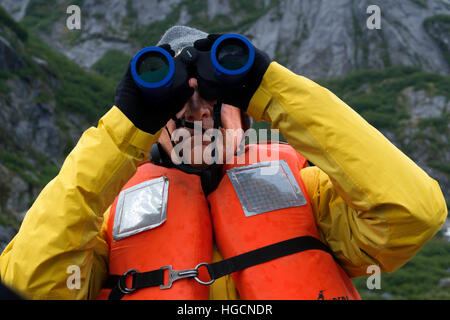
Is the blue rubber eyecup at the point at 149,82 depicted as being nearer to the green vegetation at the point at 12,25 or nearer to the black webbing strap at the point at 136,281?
the black webbing strap at the point at 136,281

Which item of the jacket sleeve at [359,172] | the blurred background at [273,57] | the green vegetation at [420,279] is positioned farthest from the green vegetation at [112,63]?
the jacket sleeve at [359,172]

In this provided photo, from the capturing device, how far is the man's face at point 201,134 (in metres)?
2.08

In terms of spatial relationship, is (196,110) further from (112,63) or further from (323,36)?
(112,63)

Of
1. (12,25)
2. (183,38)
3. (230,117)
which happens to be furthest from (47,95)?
(230,117)

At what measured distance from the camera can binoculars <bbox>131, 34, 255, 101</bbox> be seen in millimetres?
1703

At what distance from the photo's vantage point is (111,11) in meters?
33.7

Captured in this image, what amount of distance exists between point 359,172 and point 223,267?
2.50ft

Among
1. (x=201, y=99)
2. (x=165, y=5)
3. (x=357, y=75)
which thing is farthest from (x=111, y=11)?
(x=201, y=99)

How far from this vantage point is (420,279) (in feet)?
32.5

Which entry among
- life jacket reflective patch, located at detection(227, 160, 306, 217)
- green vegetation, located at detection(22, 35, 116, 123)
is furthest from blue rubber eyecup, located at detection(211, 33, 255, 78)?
green vegetation, located at detection(22, 35, 116, 123)

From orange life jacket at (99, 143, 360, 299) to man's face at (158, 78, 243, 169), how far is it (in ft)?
0.38

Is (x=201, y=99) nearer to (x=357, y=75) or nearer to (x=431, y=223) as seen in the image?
(x=431, y=223)

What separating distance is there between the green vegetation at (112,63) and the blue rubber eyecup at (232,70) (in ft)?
93.9

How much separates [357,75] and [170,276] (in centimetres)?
2322
